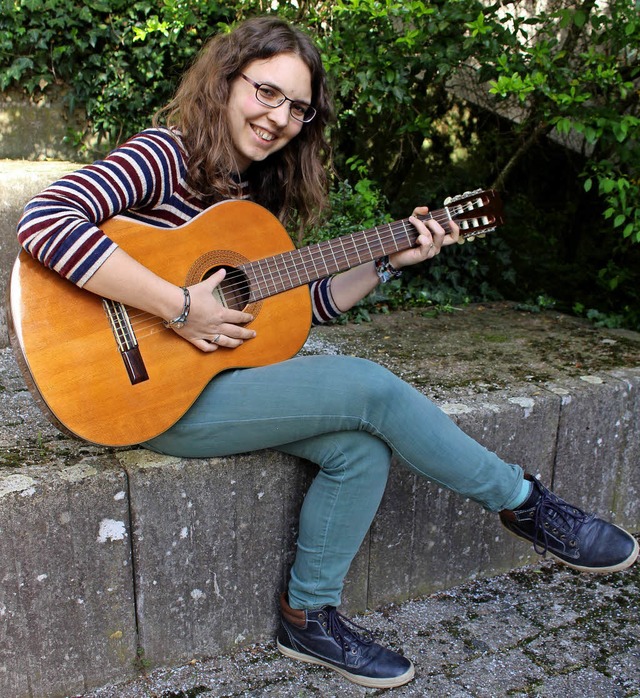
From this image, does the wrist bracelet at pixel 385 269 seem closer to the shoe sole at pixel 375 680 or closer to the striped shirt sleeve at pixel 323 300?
the striped shirt sleeve at pixel 323 300

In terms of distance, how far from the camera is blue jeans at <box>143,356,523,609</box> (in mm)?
1811

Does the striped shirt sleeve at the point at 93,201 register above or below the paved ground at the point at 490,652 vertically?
above

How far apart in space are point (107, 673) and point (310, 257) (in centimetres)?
123

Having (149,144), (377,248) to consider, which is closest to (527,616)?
(377,248)

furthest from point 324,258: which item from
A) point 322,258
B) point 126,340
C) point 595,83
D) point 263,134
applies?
point 595,83

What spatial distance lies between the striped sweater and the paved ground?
1117mm

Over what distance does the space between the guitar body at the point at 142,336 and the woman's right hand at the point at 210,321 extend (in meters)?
0.03

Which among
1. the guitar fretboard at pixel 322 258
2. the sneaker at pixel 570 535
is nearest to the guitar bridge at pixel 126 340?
the guitar fretboard at pixel 322 258

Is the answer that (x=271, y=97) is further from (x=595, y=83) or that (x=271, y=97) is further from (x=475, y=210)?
(x=595, y=83)

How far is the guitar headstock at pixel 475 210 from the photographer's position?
2.16m

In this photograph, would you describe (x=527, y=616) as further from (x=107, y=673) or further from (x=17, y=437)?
(x=17, y=437)

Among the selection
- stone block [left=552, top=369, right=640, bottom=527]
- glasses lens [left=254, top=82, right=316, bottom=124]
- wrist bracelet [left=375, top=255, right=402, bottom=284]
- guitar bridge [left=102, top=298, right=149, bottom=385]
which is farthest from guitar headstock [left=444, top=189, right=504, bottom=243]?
guitar bridge [left=102, top=298, right=149, bottom=385]

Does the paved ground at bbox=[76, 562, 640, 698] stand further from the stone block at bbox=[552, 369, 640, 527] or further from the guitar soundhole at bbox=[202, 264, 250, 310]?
the guitar soundhole at bbox=[202, 264, 250, 310]

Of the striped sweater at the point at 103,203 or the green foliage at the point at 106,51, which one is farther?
the green foliage at the point at 106,51
